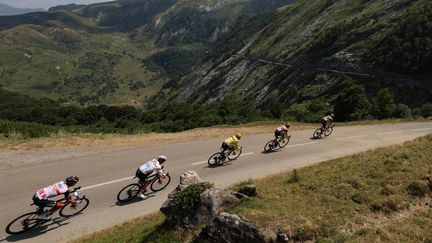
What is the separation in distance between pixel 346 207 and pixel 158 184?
9.97 metres

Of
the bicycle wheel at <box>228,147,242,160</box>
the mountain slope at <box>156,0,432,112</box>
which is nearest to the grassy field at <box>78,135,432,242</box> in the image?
the bicycle wheel at <box>228,147,242,160</box>

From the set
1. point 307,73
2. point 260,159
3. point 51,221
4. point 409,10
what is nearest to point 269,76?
point 307,73

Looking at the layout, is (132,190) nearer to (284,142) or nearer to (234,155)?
(234,155)

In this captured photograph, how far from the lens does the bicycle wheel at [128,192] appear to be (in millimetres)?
18422

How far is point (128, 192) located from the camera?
60.4 ft

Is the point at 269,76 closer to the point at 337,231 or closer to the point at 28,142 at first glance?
the point at 28,142

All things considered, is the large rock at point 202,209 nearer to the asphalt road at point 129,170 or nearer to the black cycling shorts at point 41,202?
the asphalt road at point 129,170

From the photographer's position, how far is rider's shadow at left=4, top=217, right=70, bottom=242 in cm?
1495

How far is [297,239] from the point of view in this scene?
456 inches

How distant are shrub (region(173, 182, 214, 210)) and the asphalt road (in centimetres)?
408

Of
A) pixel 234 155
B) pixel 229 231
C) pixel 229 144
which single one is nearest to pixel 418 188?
pixel 229 231

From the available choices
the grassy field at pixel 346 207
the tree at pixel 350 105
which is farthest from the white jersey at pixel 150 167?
the tree at pixel 350 105

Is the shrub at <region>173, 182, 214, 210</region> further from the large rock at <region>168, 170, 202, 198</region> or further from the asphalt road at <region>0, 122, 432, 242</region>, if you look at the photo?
the asphalt road at <region>0, 122, 432, 242</region>

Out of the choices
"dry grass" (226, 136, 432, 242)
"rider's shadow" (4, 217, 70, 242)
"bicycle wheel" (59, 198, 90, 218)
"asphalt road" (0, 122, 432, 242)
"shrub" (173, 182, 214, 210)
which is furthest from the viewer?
"bicycle wheel" (59, 198, 90, 218)
